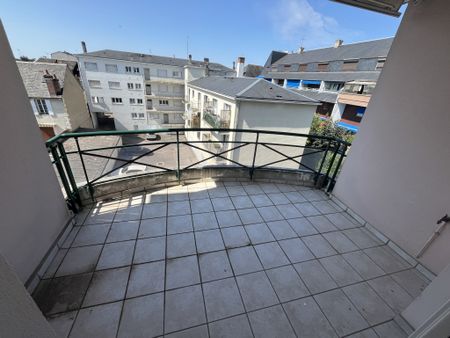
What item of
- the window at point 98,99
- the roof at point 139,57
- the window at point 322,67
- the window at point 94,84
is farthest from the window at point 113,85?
the window at point 322,67

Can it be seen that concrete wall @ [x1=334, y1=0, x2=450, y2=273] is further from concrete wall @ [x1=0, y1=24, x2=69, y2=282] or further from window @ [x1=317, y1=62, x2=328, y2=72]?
window @ [x1=317, y1=62, x2=328, y2=72]

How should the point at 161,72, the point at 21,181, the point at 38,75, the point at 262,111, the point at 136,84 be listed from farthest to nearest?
the point at 161,72
the point at 136,84
the point at 38,75
the point at 262,111
the point at 21,181

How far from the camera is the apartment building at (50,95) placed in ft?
37.2

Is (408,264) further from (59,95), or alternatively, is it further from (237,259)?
(59,95)

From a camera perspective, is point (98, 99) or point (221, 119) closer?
point (221, 119)

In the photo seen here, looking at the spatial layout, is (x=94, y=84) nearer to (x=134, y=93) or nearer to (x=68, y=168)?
(x=134, y=93)

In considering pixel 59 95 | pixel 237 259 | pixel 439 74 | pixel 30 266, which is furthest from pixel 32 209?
pixel 59 95

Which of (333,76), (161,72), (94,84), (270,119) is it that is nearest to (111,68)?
(94,84)

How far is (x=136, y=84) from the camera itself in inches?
721

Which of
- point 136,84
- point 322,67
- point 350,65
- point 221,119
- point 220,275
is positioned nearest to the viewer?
point 220,275

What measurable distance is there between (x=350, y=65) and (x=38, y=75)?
79.8 feet

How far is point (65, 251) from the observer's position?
1774mm

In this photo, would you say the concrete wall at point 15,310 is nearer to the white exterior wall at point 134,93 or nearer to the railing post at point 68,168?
the railing post at point 68,168

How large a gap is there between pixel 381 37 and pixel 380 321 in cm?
2357
